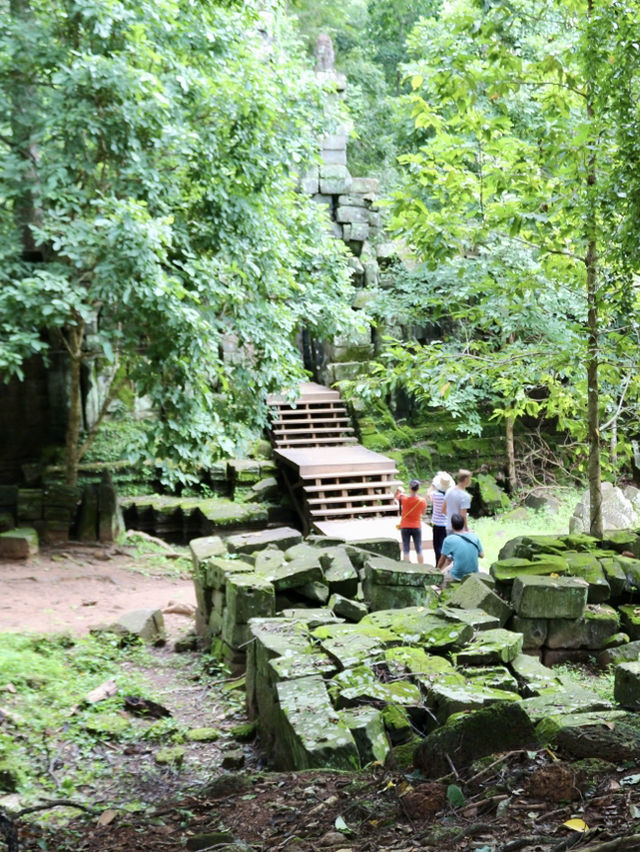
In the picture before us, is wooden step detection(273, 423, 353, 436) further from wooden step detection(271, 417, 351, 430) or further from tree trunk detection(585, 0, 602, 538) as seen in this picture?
tree trunk detection(585, 0, 602, 538)

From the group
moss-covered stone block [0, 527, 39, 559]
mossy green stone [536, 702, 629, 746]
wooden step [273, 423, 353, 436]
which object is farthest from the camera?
wooden step [273, 423, 353, 436]

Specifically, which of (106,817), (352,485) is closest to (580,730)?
(106,817)

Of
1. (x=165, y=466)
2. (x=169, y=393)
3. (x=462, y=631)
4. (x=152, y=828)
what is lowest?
(x=152, y=828)

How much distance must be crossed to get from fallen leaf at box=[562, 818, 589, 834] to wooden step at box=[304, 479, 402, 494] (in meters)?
10.8

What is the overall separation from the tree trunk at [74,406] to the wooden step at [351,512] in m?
3.64

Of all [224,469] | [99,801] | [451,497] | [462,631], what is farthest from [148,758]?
[224,469]

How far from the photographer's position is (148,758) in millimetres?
5266

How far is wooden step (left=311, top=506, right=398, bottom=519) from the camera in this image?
13062 millimetres

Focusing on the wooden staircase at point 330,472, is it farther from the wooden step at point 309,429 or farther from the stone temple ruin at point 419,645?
the stone temple ruin at point 419,645

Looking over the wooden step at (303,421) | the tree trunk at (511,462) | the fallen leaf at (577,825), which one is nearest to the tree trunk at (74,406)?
the wooden step at (303,421)

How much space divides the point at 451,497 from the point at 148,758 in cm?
452

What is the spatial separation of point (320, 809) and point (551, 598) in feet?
11.5

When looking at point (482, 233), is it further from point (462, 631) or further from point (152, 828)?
point (152, 828)

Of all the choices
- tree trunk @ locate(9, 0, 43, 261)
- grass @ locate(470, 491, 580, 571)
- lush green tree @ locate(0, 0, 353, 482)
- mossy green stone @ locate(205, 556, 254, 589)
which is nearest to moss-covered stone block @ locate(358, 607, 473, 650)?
mossy green stone @ locate(205, 556, 254, 589)
